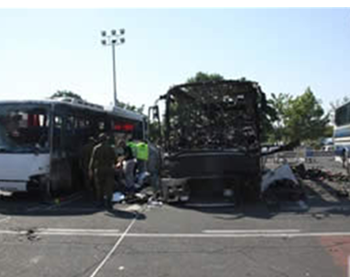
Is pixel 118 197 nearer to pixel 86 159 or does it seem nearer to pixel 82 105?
pixel 86 159

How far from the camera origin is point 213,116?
482 inches

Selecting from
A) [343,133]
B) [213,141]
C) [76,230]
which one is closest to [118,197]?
[213,141]

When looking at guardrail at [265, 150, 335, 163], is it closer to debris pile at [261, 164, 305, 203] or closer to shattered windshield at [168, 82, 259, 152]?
debris pile at [261, 164, 305, 203]

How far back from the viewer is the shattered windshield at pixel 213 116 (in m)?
11.6

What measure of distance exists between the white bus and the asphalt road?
394 inches

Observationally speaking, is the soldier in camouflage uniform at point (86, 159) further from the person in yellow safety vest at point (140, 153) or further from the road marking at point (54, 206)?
the person in yellow safety vest at point (140, 153)

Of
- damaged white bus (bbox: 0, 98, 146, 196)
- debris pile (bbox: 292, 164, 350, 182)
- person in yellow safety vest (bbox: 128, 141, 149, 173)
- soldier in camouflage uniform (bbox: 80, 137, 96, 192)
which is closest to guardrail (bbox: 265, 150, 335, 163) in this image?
debris pile (bbox: 292, 164, 350, 182)

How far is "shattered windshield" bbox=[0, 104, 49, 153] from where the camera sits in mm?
11633

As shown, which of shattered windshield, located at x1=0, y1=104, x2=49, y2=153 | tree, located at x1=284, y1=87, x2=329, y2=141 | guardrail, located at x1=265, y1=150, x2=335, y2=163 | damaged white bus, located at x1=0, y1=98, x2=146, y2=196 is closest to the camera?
damaged white bus, located at x1=0, y1=98, x2=146, y2=196

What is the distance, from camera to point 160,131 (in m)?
12.1

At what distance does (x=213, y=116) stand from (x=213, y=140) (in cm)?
78

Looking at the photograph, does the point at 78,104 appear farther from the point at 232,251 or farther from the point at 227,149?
the point at 232,251

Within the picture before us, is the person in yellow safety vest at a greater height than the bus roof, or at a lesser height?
lesser

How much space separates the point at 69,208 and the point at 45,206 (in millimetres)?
716
